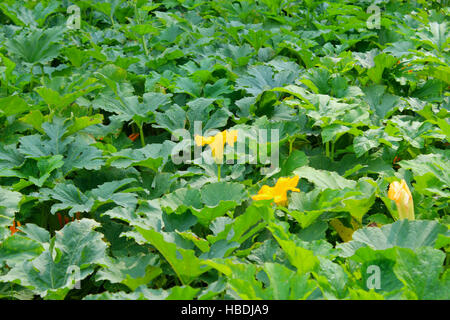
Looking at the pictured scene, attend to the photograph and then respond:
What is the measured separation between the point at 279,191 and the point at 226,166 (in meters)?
0.38

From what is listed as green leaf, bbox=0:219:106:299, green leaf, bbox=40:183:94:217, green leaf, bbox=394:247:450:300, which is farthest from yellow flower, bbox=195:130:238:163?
green leaf, bbox=394:247:450:300

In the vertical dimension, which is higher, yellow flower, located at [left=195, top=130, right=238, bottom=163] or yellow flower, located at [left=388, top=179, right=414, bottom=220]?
yellow flower, located at [left=195, top=130, right=238, bottom=163]

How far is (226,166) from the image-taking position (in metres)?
2.41

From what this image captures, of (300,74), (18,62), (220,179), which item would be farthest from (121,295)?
(18,62)

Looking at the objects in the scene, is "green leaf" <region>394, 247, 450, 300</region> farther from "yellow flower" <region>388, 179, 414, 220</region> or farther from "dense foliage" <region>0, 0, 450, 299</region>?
"yellow flower" <region>388, 179, 414, 220</region>

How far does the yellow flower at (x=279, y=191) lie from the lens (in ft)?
6.74

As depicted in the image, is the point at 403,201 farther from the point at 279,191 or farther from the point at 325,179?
the point at 279,191

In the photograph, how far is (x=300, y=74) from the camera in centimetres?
324

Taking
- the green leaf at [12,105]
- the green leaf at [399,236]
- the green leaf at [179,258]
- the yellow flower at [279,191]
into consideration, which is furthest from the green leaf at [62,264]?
the green leaf at [12,105]

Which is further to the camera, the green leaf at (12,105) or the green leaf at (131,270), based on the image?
the green leaf at (12,105)

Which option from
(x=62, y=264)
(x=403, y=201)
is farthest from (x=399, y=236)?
(x=62, y=264)

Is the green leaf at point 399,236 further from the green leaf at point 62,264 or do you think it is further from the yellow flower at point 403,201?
the green leaf at point 62,264

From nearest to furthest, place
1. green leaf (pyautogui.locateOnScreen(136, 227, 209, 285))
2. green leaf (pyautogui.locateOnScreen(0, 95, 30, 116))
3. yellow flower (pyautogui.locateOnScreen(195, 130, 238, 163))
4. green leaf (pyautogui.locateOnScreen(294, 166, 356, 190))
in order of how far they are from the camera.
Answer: green leaf (pyautogui.locateOnScreen(136, 227, 209, 285)) < green leaf (pyautogui.locateOnScreen(294, 166, 356, 190)) < yellow flower (pyautogui.locateOnScreen(195, 130, 238, 163)) < green leaf (pyautogui.locateOnScreen(0, 95, 30, 116))

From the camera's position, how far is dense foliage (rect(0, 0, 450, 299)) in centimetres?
175
